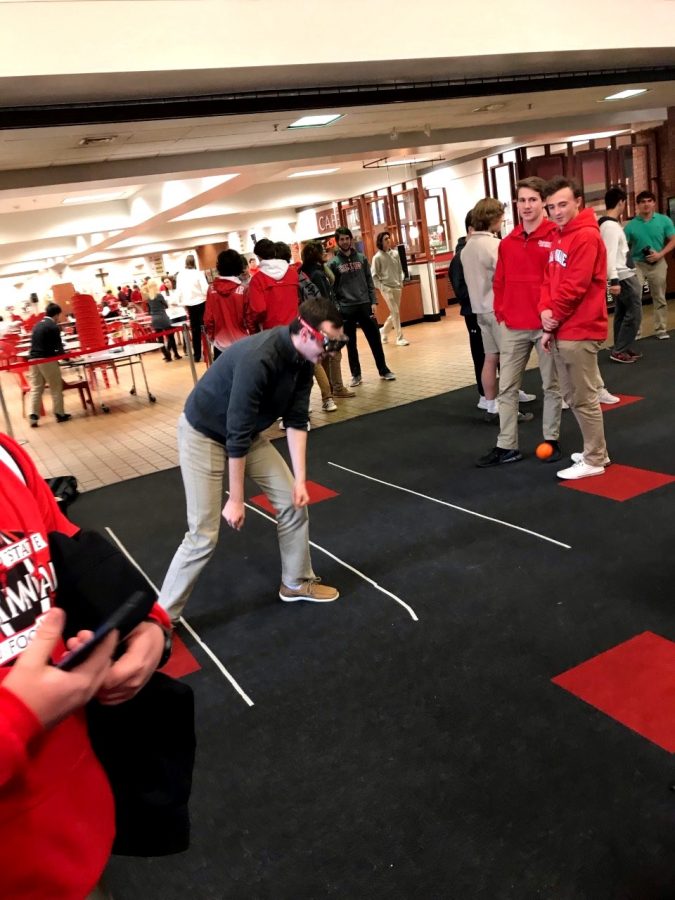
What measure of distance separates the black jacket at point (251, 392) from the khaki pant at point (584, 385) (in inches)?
74.7

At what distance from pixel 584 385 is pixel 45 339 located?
6.73m

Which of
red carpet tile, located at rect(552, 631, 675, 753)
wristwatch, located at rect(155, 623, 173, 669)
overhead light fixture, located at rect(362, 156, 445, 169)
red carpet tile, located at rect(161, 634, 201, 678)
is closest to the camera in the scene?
wristwatch, located at rect(155, 623, 173, 669)

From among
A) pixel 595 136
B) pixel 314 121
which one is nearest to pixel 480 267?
pixel 314 121

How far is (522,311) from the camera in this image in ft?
14.4

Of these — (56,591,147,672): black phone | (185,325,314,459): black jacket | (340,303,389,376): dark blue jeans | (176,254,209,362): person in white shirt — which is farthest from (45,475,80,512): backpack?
(176,254,209,362): person in white shirt

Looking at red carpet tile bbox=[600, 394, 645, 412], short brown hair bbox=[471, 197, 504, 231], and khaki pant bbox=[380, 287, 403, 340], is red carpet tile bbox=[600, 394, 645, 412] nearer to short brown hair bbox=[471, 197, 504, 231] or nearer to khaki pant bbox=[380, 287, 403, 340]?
short brown hair bbox=[471, 197, 504, 231]

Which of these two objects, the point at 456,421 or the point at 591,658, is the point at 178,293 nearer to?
the point at 456,421

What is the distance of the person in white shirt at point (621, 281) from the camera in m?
6.34

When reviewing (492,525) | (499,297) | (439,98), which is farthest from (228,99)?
(492,525)

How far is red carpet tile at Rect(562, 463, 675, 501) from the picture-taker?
3.88m

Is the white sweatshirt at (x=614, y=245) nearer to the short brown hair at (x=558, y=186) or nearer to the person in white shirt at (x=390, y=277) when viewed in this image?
the short brown hair at (x=558, y=186)

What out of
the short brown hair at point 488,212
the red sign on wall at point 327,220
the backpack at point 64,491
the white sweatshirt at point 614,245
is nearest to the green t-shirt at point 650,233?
the white sweatshirt at point 614,245

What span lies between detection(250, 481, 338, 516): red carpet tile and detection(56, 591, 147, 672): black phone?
3.67m

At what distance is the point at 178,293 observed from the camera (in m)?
10.2
